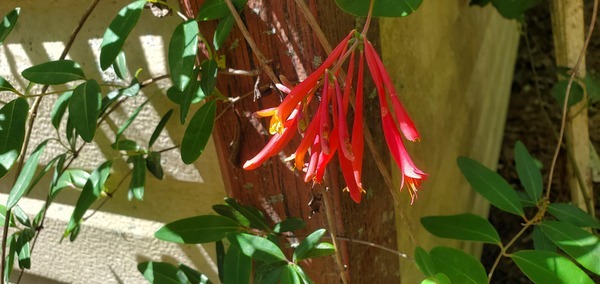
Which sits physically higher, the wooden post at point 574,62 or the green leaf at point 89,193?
the wooden post at point 574,62

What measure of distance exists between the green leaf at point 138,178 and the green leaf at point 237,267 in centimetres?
17

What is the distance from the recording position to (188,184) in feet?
3.32

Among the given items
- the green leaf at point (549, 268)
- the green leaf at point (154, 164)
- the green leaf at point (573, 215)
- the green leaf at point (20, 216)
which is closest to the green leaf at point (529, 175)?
the green leaf at point (573, 215)

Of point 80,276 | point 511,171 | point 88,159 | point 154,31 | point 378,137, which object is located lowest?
point 80,276

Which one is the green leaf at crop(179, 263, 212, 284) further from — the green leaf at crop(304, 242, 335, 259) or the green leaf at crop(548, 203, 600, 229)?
the green leaf at crop(548, 203, 600, 229)

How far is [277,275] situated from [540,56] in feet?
5.52

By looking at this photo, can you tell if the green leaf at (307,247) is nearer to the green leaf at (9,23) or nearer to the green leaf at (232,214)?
the green leaf at (232,214)

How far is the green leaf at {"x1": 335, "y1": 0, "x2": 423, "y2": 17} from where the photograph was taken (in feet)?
1.92

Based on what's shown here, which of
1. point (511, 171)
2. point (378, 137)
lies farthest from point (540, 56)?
point (378, 137)

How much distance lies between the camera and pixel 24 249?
892 mm

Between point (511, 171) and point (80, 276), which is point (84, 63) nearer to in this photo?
point (80, 276)

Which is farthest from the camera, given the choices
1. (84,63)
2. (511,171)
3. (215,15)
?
(511,171)

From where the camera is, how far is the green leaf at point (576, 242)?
746mm

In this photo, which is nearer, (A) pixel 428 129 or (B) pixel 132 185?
(B) pixel 132 185
